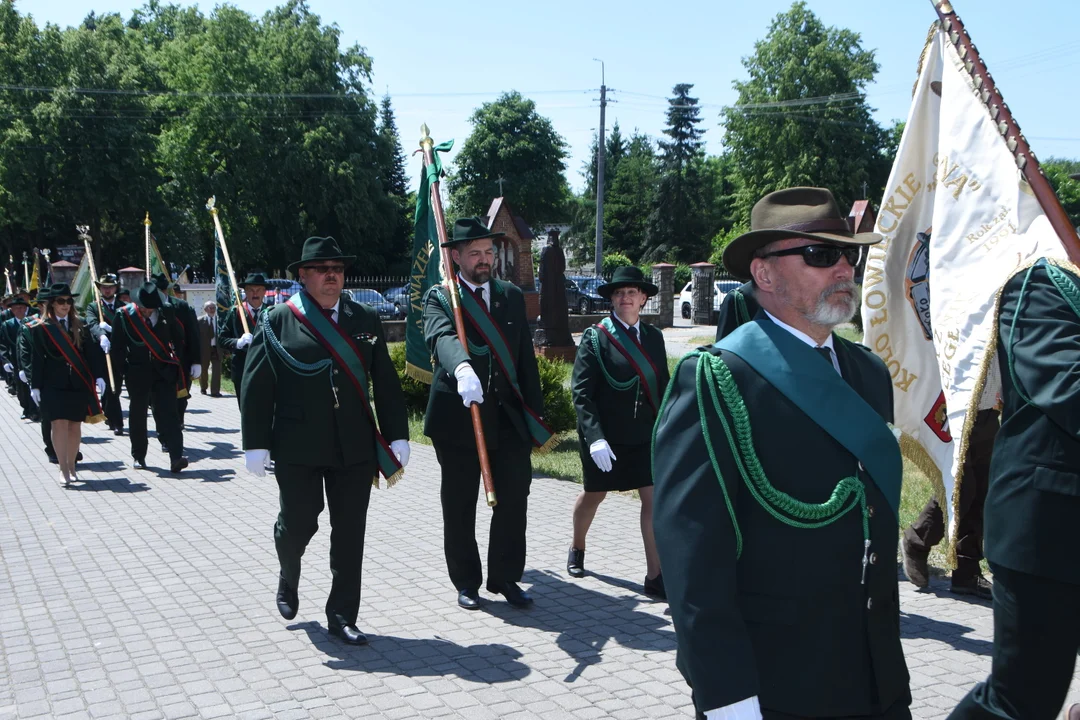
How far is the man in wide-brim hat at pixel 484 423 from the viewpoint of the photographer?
6051 mm

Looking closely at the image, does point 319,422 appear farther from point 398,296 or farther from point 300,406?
point 398,296

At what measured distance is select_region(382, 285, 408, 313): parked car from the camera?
34.2m

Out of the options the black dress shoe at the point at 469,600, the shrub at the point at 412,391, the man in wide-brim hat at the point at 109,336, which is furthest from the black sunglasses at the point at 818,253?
the man in wide-brim hat at the point at 109,336

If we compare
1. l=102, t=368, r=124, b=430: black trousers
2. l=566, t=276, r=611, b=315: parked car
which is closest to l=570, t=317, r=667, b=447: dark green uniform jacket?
l=102, t=368, r=124, b=430: black trousers

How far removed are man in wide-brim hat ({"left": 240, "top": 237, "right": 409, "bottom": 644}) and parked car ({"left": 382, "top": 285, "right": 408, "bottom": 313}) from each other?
2795 cm

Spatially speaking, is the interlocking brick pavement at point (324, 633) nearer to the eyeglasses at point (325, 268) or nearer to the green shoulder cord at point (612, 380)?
the green shoulder cord at point (612, 380)

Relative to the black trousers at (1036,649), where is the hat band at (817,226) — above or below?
above

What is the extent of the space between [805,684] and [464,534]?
152 inches

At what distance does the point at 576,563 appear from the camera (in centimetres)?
687

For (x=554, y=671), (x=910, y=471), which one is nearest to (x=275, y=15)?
(x=910, y=471)

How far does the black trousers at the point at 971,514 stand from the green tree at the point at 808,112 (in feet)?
176

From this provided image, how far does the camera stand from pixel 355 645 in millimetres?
5500

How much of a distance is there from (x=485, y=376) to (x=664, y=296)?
28905 millimetres

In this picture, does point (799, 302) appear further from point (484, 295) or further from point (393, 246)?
point (393, 246)
